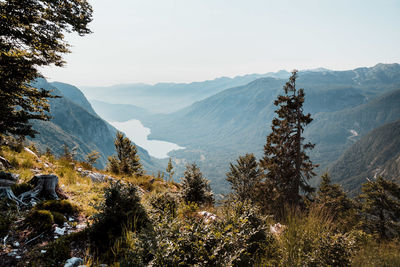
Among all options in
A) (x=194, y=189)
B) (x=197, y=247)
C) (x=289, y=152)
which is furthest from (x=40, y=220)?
(x=289, y=152)

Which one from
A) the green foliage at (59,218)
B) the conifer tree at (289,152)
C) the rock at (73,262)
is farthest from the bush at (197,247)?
the conifer tree at (289,152)

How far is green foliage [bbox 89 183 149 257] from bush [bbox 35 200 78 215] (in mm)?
1538

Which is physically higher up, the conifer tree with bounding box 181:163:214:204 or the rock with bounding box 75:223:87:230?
the rock with bounding box 75:223:87:230

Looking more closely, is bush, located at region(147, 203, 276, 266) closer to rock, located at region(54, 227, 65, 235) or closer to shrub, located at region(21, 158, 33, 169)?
rock, located at region(54, 227, 65, 235)

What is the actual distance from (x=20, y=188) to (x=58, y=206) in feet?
4.92

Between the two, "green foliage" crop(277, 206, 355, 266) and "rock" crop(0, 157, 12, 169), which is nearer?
"green foliage" crop(277, 206, 355, 266)

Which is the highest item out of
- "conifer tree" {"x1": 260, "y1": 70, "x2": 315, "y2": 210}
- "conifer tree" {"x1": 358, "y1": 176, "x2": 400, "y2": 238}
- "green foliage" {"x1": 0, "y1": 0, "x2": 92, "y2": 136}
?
"green foliage" {"x1": 0, "y1": 0, "x2": 92, "y2": 136}

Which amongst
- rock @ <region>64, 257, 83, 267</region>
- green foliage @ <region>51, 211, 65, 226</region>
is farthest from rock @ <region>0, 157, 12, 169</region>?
rock @ <region>64, 257, 83, 267</region>

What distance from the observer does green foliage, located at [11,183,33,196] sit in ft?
19.0

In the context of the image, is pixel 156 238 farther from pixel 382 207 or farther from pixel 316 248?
pixel 382 207

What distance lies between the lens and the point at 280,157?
2052cm

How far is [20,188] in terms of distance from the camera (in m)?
5.92

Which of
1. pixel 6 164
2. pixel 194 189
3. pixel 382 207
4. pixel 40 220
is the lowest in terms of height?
pixel 382 207

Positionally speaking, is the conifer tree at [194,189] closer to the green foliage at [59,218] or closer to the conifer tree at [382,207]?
the green foliage at [59,218]
